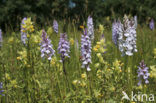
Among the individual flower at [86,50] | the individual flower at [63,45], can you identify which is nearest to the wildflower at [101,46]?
the individual flower at [86,50]

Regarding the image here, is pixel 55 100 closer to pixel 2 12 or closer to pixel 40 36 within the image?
pixel 40 36

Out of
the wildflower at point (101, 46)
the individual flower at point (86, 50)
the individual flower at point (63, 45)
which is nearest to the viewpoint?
the wildflower at point (101, 46)

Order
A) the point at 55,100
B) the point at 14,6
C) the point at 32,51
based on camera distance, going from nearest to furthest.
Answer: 1. the point at 55,100
2. the point at 32,51
3. the point at 14,6

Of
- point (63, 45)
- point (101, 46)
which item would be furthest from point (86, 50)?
point (101, 46)

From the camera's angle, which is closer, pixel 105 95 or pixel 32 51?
pixel 105 95

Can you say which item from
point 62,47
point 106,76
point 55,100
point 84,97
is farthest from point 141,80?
point 62,47

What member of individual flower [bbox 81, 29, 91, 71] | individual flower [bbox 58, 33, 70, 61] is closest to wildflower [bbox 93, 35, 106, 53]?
individual flower [bbox 81, 29, 91, 71]

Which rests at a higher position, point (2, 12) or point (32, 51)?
point (2, 12)

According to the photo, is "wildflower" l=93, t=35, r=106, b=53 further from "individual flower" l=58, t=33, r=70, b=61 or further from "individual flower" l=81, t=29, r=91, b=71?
"individual flower" l=58, t=33, r=70, b=61

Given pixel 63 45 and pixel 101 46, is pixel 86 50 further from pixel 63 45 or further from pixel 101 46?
pixel 101 46

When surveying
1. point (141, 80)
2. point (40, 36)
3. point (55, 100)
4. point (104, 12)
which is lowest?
point (55, 100)

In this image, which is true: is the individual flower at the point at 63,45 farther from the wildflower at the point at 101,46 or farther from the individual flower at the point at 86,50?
the wildflower at the point at 101,46

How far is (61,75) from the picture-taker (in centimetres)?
228

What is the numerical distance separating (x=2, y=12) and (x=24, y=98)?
18.4 m
